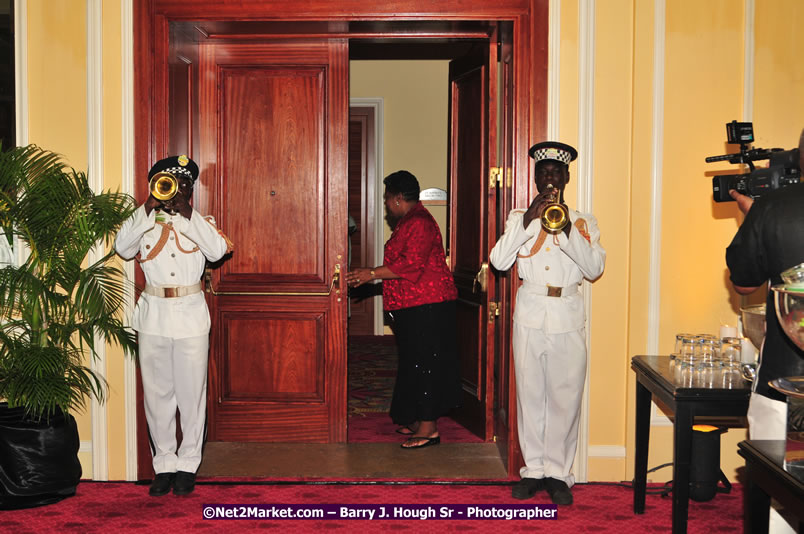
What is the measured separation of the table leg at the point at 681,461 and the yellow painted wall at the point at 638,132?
0.97 metres

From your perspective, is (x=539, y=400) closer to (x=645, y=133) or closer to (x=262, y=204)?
(x=645, y=133)

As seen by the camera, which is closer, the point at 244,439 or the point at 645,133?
the point at 645,133

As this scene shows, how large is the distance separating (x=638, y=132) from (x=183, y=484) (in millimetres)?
2849

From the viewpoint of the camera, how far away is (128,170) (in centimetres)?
405

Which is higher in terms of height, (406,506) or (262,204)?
(262,204)

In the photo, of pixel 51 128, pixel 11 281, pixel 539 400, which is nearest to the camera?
pixel 11 281

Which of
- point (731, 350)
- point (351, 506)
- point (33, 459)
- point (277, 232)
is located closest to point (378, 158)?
point (277, 232)

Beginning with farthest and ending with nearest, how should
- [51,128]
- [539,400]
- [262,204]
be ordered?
[262,204] → [51,128] → [539,400]

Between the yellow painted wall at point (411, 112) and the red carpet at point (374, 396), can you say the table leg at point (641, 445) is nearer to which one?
the red carpet at point (374, 396)

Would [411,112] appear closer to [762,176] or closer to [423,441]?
[423,441]

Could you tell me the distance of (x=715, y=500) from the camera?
149 inches

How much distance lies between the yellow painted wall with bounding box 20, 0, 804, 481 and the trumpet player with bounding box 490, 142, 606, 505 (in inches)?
12.5

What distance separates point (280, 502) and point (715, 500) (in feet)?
6.83

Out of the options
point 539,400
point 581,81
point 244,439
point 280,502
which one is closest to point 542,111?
point 581,81
